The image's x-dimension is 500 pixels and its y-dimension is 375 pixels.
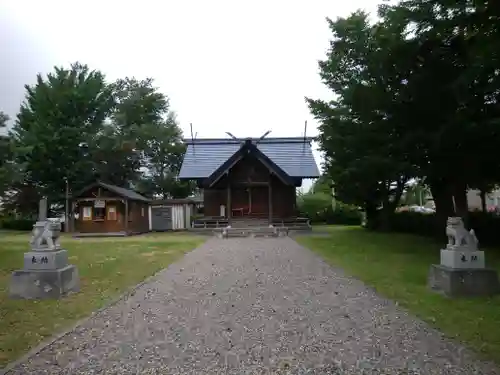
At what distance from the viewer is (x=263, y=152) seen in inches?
1345

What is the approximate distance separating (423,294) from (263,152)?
87.0 feet

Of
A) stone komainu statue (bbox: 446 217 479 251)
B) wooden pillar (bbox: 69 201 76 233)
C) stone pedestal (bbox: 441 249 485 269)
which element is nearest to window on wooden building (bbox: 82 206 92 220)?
wooden pillar (bbox: 69 201 76 233)

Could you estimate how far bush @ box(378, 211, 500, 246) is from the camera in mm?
18297

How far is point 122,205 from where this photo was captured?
31172 millimetres

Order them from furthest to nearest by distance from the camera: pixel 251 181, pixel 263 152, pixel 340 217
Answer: pixel 340 217 → pixel 263 152 → pixel 251 181

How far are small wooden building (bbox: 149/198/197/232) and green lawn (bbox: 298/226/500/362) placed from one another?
22.2m

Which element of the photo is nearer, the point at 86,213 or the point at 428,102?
the point at 428,102

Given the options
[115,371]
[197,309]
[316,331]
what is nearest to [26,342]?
[115,371]

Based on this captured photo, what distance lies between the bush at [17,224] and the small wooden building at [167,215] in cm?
1046

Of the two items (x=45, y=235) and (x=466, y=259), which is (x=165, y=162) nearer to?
(x=45, y=235)

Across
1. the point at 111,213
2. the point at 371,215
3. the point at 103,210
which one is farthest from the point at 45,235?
the point at 371,215

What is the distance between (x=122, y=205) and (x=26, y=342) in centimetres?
2638

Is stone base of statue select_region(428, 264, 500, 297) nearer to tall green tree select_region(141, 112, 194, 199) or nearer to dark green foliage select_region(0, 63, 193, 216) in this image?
dark green foliage select_region(0, 63, 193, 216)

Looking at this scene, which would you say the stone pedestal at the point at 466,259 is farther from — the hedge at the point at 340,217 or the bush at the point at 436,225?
the hedge at the point at 340,217
